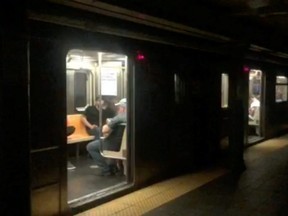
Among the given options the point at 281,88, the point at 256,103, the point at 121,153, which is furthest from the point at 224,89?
the point at 281,88

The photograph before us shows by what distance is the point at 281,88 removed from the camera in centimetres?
1529

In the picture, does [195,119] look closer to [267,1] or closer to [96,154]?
[96,154]

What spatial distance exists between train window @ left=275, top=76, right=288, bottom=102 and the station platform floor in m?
5.78

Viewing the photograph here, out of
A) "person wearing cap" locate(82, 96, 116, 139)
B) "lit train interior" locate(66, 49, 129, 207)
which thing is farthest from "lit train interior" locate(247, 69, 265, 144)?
"person wearing cap" locate(82, 96, 116, 139)

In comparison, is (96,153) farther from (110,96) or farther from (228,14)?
(228,14)

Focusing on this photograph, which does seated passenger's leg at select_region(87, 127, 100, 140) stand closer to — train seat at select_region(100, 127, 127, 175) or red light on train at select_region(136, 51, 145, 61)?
train seat at select_region(100, 127, 127, 175)

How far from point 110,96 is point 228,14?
2946 millimetres

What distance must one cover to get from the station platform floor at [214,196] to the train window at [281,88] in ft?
18.9

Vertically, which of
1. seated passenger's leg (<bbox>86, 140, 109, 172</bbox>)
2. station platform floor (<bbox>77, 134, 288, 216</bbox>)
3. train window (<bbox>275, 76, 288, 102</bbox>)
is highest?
train window (<bbox>275, 76, 288, 102</bbox>)

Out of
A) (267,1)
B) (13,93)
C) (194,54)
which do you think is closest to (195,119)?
(194,54)

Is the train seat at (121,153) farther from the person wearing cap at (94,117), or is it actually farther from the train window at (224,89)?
the train window at (224,89)

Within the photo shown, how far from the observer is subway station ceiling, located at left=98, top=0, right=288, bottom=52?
16.3 ft

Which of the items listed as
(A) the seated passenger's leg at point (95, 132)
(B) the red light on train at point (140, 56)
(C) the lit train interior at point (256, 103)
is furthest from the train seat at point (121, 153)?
(C) the lit train interior at point (256, 103)

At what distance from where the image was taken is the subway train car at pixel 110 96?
11.7ft
